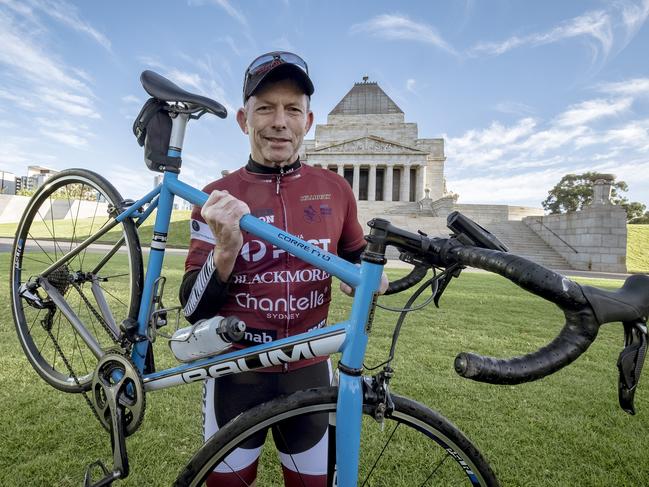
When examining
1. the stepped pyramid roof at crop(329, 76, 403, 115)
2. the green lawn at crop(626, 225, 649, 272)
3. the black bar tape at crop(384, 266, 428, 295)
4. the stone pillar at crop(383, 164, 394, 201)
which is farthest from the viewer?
the stepped pyramid roof at crop(329, 76, 403, 115)

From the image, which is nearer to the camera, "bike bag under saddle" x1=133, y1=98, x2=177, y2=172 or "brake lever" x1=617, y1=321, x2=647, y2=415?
"brake lever" x1=617, y1=321, x2=647, y2=415

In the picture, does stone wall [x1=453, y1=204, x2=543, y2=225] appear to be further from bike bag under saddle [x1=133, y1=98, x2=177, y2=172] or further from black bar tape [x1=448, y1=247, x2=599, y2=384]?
black bar tape [x1=448, y1=247, x2=599, y2=384]

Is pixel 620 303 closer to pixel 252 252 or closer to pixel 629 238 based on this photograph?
pixel 252 252

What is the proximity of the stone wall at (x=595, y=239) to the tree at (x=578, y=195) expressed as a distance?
39193 mm

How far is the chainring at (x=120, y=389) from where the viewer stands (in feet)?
4.91

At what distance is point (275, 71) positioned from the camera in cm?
152

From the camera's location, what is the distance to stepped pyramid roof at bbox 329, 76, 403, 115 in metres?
59.4

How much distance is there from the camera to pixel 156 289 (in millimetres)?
1636

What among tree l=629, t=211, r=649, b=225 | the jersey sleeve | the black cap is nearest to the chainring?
the jersey sleeve

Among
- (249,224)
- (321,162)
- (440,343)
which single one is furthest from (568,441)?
(321,162)

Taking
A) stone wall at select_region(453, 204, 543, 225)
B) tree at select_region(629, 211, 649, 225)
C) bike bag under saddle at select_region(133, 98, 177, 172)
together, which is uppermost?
tree at select_region(629, 211, 649, 225)

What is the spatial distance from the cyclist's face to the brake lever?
1.38m

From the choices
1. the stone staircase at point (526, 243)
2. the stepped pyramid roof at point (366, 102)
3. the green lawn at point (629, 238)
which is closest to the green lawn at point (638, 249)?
the green lawn at point (629, 238)

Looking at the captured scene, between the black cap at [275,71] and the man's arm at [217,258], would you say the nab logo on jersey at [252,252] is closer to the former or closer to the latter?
the man's arm at [217,258]
